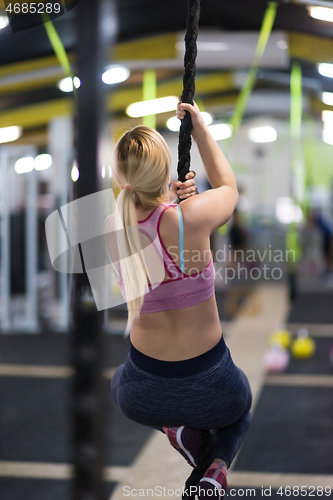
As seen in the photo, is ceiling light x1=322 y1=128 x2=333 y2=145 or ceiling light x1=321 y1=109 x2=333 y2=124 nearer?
ceiling light x1=321 y1=109 x2=333 y2=124

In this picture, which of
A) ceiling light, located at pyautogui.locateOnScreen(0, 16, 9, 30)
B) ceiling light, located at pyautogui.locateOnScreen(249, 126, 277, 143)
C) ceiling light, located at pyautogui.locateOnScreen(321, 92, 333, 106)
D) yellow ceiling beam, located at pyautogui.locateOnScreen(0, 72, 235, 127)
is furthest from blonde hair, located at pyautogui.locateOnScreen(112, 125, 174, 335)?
ceiling light, located at pyautogui.locateOnScreen(249, 126, 277, 143)

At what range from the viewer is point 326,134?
1217 cm

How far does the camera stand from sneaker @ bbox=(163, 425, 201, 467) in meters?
1.10

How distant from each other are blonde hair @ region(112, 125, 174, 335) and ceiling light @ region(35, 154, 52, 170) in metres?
4.87

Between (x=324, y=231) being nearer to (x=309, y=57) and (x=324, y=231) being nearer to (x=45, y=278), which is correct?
(x=309, y=57)

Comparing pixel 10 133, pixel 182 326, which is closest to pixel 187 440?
pixel 182 326

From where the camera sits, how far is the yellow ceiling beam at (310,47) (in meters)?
4.55

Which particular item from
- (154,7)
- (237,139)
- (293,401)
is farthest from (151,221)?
(237,139)

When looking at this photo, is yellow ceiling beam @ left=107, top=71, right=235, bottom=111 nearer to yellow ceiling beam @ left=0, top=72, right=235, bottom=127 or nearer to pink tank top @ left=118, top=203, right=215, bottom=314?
yellow ceiling beam @ left=0, top=72, right=235, bottom=127

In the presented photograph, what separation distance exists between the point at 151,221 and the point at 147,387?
1.20ft

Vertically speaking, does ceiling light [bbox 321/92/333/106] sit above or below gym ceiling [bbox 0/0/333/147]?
above

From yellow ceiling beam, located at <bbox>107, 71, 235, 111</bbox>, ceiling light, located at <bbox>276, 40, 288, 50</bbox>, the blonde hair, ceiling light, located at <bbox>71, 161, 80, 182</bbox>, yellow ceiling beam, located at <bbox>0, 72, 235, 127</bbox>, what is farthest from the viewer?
yellow ceiling beam, located at <bbox>0, 72, 235, 127</bbox>

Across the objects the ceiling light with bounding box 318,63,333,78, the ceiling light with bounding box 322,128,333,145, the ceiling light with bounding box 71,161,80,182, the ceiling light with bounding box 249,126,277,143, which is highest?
the ceiling light with bounding box 249,126,277,143

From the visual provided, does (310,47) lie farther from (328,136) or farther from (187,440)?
(328,136)
